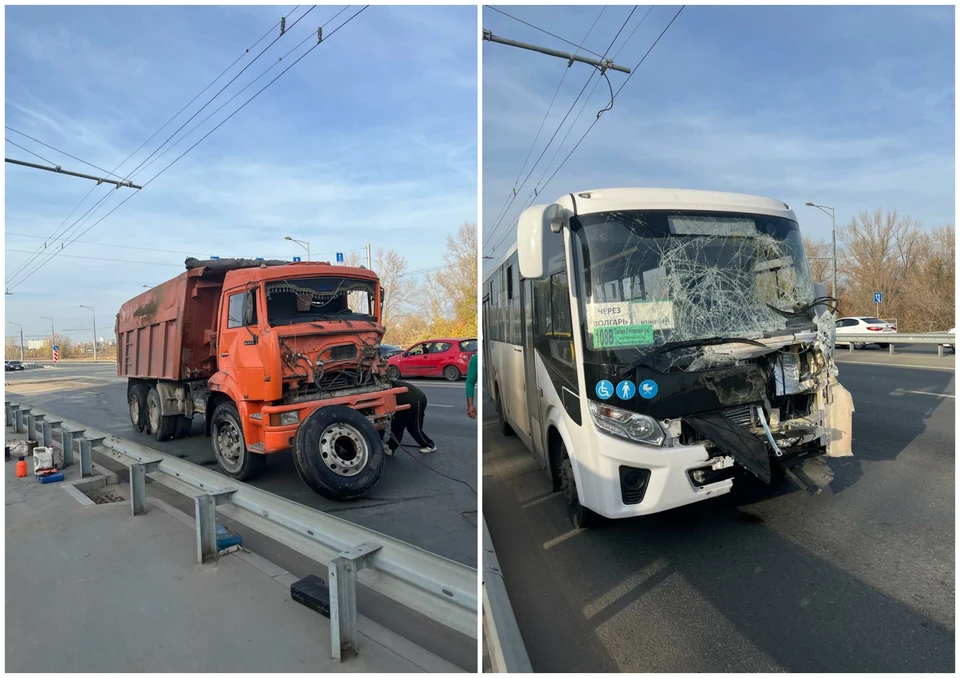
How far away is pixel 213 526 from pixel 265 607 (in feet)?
2.97

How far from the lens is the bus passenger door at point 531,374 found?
16.3 feet

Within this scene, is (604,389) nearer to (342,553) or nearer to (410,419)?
(342,553)

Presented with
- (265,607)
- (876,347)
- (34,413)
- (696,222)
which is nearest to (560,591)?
(265,607)

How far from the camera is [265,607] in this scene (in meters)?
3.20

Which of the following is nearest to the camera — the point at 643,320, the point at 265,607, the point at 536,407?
the point at 265,607

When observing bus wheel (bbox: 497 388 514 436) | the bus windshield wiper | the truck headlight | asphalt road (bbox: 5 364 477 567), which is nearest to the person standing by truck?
asphalt road (bbox: 5 364 477 567)

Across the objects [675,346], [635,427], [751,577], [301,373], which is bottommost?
[751,577]

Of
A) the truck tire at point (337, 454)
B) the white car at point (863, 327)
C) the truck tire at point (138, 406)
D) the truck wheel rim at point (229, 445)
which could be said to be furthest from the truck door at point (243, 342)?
the white car at point (863, 327)

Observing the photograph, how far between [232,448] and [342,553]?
4.59 m

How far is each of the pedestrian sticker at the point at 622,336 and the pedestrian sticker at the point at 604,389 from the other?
239mm

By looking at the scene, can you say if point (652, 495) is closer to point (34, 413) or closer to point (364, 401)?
point (364, 401)

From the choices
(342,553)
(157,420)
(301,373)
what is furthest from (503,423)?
(157,420)

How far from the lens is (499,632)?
7.32ft

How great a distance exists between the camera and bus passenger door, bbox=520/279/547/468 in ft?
16.3
